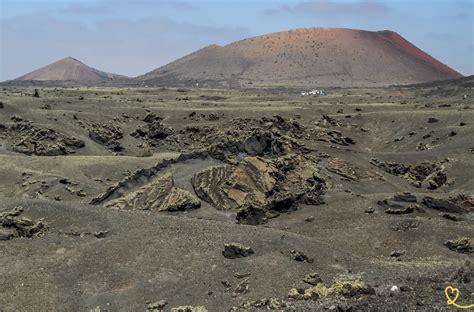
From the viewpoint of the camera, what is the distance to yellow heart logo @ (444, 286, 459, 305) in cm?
1252

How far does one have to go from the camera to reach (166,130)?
49.0 m

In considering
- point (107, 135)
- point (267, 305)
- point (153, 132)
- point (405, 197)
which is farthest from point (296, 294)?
point (153, 132)

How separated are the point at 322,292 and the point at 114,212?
9.43 metres

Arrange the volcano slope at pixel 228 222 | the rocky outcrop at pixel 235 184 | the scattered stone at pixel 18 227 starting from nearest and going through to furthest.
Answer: the volcano slope at pixel 228 222, the scattered stone at pixel 18 227, the rocky outcrop at pixel 235 184

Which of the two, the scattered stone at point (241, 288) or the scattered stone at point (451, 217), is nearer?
the scattered stone at point (241, 288)

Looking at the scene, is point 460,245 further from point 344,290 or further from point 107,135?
point 107,135

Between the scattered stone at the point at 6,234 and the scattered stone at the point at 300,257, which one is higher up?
the scattered stone at the point at 6,234

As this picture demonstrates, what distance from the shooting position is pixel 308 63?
6442 inches

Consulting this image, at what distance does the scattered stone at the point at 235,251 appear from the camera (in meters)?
17.3

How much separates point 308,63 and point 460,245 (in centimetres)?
14717

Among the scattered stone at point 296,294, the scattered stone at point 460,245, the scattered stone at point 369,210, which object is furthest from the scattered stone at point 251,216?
the scattered stone at point 296,294

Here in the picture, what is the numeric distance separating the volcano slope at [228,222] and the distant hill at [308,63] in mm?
104128

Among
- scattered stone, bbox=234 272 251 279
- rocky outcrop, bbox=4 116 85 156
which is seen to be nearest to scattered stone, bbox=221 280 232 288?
scattered stone, bbox=234 272 251 279

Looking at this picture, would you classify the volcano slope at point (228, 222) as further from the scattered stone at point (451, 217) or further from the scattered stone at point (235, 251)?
the scattered stone at point (451, 217)
